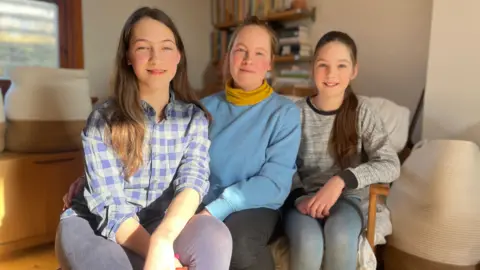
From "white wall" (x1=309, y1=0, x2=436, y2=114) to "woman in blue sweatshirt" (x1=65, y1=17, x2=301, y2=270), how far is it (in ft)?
4.36

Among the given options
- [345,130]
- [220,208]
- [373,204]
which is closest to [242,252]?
[220,208]

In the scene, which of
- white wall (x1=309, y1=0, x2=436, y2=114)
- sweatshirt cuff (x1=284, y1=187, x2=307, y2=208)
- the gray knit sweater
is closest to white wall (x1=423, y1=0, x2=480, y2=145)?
white wall (x1=309, y1=0, x2=436, y2=114)

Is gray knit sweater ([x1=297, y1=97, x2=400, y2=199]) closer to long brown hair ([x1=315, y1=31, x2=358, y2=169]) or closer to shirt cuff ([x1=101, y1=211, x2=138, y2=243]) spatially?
Answer: long brown hair ([x1=315, y1=31, x2=358, y2=169])

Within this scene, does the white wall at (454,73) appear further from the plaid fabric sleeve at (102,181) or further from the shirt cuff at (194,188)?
the plaid fabric sleeve at (102,181)

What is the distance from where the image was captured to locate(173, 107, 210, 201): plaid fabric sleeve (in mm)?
1173

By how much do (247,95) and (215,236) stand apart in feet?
1.78

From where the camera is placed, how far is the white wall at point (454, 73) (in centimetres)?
185

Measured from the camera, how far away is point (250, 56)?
1.35 meters

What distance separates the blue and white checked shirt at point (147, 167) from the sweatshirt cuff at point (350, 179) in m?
0.45

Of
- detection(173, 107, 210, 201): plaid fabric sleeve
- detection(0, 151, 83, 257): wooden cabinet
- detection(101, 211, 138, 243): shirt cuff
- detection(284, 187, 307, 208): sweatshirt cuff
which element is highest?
detection(173, 107, 210, 201): plaid fabric sleeve

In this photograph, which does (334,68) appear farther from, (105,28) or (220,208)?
(105,28)

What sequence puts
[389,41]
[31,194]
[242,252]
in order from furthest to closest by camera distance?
1. [389,41]
2. [31,194]
3. [242,252]

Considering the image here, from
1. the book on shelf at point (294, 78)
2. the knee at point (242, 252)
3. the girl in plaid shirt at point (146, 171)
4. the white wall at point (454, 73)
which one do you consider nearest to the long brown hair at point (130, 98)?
the girl in plaid shirt at point (146, 171)

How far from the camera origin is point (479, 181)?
153cm
